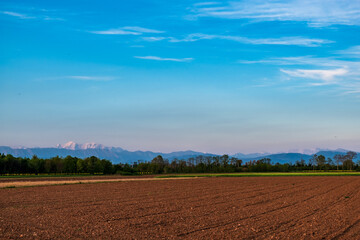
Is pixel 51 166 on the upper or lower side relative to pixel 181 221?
upper

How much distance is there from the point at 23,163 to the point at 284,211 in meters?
147

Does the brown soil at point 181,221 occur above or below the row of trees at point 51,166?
below

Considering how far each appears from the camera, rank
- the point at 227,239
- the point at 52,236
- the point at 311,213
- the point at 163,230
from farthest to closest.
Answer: the point at 311,213, the point at 163,230, the point at 52,236, the point at 227,239

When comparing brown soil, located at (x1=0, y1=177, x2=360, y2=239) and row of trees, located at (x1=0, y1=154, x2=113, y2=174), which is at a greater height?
row of trees, located at (x1=0, y1=154, x2=113, y2=174)

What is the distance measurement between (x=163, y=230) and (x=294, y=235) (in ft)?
19.6

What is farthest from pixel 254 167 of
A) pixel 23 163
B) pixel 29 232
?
pixel 29 232

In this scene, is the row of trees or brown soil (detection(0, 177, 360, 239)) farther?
the row of trees

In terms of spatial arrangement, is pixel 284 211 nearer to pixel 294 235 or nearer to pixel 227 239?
pixel 294 235

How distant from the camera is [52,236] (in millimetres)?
16656

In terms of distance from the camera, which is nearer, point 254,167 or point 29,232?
point 29,232

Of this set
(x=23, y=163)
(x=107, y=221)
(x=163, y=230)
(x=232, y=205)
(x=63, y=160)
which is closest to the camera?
(x=163, y=230)

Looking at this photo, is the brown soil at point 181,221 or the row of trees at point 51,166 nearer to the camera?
the brown soil at point 181,221

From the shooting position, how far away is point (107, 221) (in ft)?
67.0

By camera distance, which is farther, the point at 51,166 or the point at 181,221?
the point at 51,166
